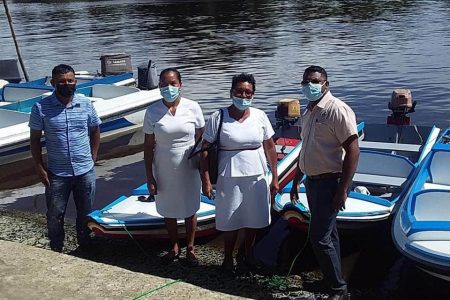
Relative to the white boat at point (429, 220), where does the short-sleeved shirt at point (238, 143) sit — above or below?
above

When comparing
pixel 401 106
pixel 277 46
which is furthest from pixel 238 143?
pixel 277 46

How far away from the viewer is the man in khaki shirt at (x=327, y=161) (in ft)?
14.3

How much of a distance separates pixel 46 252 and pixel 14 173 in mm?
6918

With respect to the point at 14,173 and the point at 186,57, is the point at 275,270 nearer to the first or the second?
the point at 14,173

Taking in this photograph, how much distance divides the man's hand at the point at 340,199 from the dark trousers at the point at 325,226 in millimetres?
61

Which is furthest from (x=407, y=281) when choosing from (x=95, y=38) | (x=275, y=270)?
(x=95, y=38)

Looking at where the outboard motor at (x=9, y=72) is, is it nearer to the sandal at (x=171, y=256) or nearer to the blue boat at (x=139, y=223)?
the blue boat at (x=139, y=223)

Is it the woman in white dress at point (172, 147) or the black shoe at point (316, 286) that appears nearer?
the woman in white dress at point (172, 147)

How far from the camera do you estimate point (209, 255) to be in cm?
668

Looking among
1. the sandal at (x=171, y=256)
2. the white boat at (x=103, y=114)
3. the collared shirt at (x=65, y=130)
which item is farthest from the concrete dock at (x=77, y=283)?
the white boat at (x=103, y=114)

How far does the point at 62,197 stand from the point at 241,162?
5.83 ft

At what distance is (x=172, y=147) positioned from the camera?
17.6 feet

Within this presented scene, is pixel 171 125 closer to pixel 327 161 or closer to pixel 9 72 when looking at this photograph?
pixel 327 161

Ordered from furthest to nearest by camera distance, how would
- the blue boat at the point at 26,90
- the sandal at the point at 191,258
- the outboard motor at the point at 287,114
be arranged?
the blue boat at the point at 26,90, the outboard motor at the point at 287,114, the sandal at the point at 191,258
